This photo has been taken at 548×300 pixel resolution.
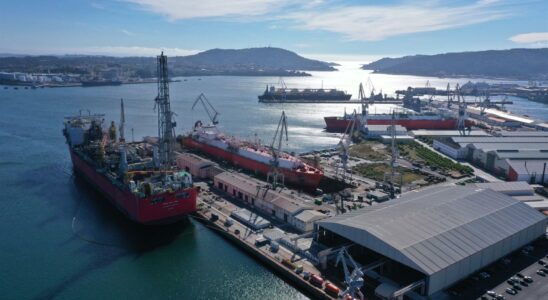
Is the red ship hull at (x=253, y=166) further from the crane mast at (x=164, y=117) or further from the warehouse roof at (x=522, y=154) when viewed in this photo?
the warehouse roof at (x=522, y=154)

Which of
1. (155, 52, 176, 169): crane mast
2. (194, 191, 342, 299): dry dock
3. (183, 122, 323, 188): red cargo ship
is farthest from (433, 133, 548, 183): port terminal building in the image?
(155, 52, 176, 169): crane mast

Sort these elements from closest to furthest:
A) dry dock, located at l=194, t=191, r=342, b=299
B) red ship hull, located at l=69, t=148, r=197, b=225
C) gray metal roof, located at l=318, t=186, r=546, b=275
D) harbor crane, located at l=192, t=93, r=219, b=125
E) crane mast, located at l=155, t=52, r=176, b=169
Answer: gray metal roof, located at l=318, t=186, r=546, b=275, dry dock, located at l=194, t=191, r=342, b=299, red ship hull, located at l=69, t=148, r=197, b=225, crane mast, located at l=155, t=52, r=176, b=169, harbor crane, located at l=192, t=93, r=219, b=125

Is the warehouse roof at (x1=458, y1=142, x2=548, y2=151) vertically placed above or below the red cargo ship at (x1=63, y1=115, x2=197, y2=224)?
above

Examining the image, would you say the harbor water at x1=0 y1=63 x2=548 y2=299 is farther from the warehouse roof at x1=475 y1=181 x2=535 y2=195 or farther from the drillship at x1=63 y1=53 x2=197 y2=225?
the warehouse roof at x1=475 y1=181 x2=535 y2=195

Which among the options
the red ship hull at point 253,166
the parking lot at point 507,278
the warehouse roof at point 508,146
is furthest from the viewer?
the warehouse roof at point 508,146

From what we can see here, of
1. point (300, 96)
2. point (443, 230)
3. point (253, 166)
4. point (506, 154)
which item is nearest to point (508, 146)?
point (506, 154)

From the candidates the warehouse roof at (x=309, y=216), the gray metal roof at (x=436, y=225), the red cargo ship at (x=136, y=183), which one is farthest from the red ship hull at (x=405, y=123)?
the warehouse roof at (x=309, y=216)
